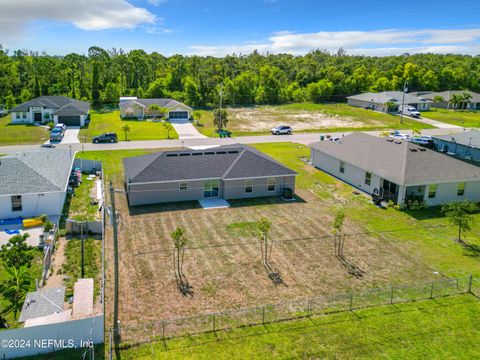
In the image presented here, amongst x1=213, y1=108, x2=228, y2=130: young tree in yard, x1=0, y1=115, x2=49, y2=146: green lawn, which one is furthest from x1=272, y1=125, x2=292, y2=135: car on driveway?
x1=0, y1=115, x2=49, y2=146: green lawn

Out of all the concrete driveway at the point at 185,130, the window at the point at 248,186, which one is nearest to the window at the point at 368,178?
the window at the point at 248,186

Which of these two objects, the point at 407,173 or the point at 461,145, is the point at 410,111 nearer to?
the point at 461,145

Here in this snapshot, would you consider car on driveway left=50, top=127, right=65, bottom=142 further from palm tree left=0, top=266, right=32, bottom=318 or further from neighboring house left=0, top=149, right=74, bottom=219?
palm tree left=0, top=266, right=32, bottom=318

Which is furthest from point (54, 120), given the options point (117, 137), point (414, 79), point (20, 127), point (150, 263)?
point (414, 79)

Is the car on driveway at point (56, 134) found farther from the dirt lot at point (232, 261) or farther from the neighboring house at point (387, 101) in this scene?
the neighboring house at point (387, 101)

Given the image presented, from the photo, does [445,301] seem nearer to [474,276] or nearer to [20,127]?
[474,276]

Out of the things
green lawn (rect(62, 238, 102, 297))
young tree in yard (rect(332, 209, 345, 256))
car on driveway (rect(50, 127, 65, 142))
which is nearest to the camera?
green lawn (rect(62, 238, 102, 297))
